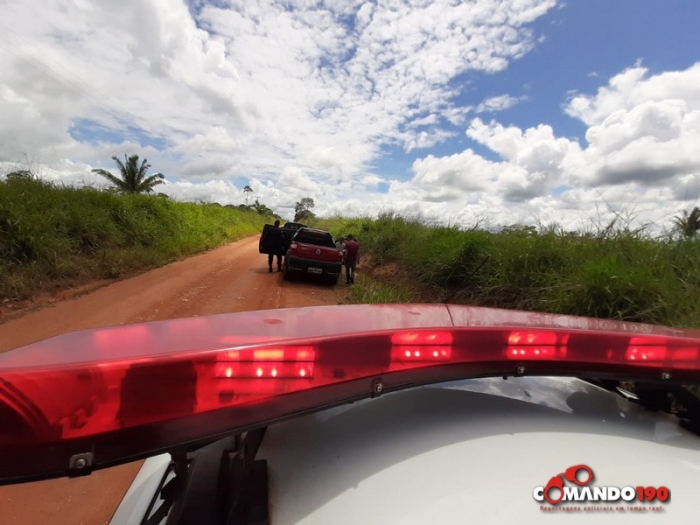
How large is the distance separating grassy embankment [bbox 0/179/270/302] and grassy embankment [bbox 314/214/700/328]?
6088mm

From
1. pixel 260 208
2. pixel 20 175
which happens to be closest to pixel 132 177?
pixel 20 175

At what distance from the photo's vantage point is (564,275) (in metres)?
5.17

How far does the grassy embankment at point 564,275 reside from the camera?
417cm

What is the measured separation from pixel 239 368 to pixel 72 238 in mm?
11352

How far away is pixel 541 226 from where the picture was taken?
6711 millimetres

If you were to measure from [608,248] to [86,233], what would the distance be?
11706 mm

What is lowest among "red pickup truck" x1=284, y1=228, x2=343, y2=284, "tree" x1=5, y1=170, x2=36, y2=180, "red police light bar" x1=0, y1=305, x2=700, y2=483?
"red pickup truck" x1=284, y1=228, x2=343, y2=284

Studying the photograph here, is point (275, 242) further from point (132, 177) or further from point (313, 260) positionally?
point (132, 177)

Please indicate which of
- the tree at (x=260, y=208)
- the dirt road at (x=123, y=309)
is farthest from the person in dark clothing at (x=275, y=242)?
the tree at (x=260, y=208)

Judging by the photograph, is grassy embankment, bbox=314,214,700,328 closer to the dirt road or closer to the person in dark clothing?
the dirt road

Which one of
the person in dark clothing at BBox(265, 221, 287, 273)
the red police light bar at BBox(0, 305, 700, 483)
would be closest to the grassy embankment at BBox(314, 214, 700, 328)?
the red police light bar at BBox(0, 305, 700, 483)

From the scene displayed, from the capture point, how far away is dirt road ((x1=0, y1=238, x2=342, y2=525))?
252cm

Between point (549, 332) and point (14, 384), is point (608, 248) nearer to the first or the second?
point (549, 332)

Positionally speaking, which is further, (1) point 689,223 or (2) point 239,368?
(1) point 689,223
